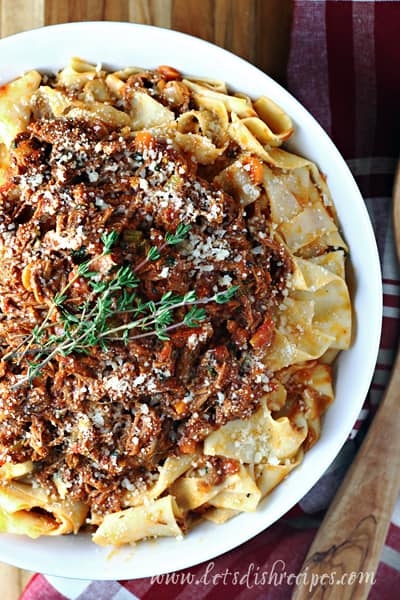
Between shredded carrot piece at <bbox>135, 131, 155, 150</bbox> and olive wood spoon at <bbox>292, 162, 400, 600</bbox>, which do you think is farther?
olive wood spoon at <bbox>292, 162, 400, 600</bbox>

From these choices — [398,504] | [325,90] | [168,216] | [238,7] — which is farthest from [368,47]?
[398,504]

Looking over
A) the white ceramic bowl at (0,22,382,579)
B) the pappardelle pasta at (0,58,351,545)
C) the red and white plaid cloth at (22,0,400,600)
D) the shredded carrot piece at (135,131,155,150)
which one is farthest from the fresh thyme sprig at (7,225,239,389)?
the red and white plaid cloth at (22,0,400,600)

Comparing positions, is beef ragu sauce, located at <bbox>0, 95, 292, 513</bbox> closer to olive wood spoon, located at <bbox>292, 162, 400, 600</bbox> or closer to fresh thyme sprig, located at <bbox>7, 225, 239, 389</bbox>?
fresh thyme sprig, located at <bbox>7, 225, 239, 389</bbox>

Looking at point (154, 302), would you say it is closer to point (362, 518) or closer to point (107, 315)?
point (107, 315)

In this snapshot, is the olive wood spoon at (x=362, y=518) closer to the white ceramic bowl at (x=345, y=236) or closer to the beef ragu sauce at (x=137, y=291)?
the white ceramic bowl at (x=345, y=236)

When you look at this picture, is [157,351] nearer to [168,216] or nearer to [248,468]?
[168,216]
